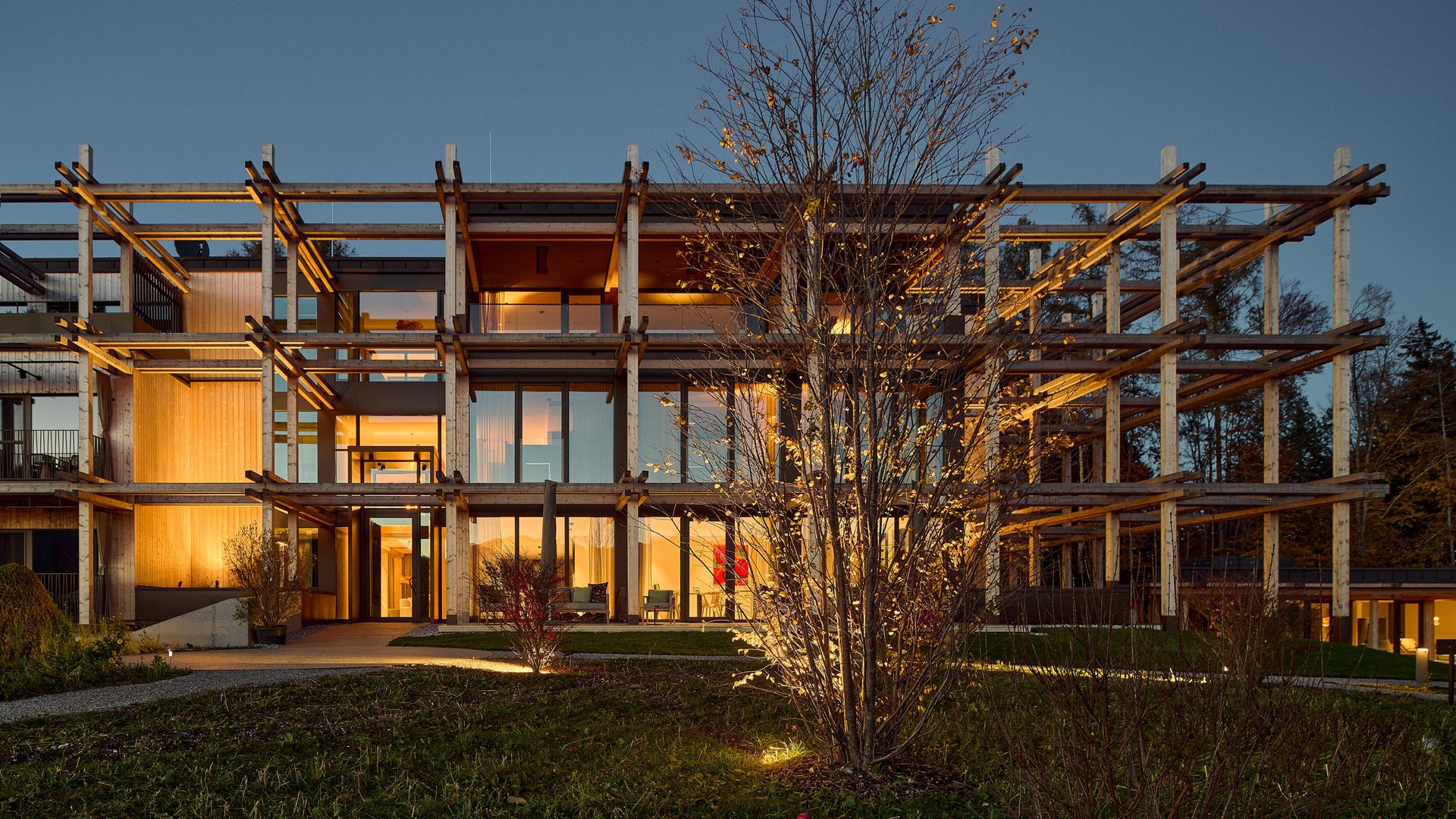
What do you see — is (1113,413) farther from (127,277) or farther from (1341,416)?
(127,277)

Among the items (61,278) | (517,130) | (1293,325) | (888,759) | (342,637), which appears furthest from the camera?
(517,130)

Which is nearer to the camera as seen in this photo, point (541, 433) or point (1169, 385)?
point (1169, 385)

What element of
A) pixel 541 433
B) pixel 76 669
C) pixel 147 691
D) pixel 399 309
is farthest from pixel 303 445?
pixel 147 691

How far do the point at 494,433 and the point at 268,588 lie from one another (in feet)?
20.6

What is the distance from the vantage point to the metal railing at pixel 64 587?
2092 cm

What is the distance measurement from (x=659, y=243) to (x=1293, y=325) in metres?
22.7

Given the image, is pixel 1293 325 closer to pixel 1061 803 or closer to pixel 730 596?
pixel 730 596

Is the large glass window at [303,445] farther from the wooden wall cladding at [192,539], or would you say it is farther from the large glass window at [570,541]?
the large glass window at [570,541]

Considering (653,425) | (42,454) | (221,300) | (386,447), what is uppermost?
(221,300)

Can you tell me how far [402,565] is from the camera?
24906 mm

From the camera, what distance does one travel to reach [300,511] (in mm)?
22141

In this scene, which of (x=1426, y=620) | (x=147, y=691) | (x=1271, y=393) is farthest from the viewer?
(x=1426, y=620)

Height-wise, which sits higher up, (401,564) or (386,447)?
(386,447)

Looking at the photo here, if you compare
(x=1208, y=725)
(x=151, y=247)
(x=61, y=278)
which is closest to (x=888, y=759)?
(x=1208, y=725)
